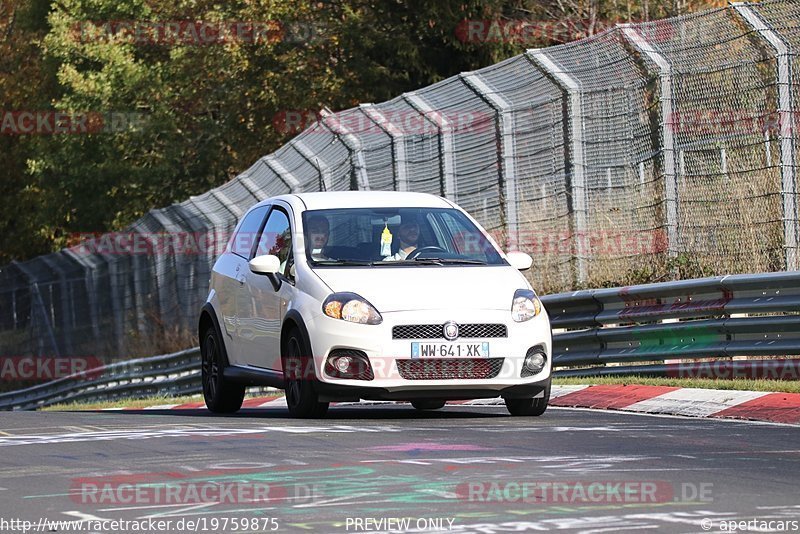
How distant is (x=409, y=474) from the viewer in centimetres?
851

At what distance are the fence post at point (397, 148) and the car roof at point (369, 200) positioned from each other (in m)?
7.00

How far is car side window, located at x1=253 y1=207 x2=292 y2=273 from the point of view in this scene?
13.2 m

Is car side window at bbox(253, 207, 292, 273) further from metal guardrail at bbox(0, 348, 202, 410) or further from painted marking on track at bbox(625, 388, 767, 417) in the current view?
metal guardrail at bbox(0, 348, 202, 410)

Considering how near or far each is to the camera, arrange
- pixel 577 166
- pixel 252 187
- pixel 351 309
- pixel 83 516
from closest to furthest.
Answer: pixel 83 516 → pixel 351 309 → pixel 577 166 → pixel 252 187

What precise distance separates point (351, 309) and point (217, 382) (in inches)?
113

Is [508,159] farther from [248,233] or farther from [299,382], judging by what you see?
[299,382]

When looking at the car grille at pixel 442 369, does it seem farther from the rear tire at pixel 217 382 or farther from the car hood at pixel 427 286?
the rear tire at pixel 217 382

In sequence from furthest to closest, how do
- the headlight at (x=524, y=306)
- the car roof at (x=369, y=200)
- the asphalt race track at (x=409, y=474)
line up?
1. the car roof at (x=369, y=200)
2. the headlight at (x=524, y=306)
3. the asphalt race track at (x=409, y=474)

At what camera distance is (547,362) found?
40.1 feet

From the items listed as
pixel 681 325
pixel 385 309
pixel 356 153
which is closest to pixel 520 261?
pixel 385 309

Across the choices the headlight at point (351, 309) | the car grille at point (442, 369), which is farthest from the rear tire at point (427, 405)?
the headlight at point (351, 309)

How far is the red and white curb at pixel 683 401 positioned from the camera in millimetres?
11859

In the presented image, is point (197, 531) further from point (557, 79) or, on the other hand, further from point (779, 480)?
point (557, 79)

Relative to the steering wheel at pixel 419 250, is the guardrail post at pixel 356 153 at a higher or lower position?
higher
